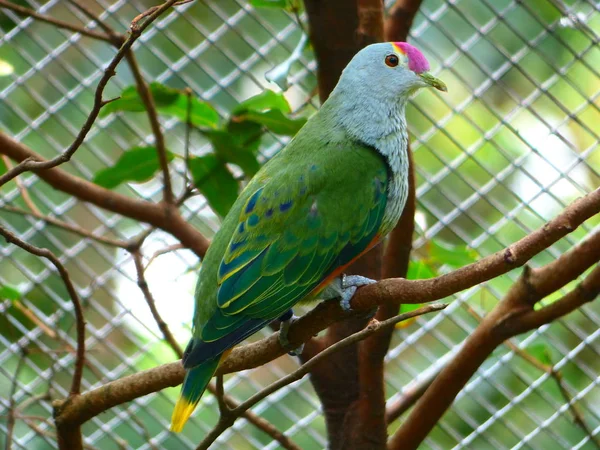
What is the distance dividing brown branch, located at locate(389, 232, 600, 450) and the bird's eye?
17.7 inches

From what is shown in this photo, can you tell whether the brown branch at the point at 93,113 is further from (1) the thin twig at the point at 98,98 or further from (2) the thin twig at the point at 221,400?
(2) the thin twig at the point at 221,400

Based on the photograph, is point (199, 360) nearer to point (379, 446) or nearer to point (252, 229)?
point (252, 229)

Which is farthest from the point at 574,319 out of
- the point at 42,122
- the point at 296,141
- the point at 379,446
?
the point at 42,122

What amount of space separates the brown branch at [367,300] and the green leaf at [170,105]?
494mm

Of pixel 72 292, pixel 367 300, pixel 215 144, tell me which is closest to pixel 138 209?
pixel 215 144

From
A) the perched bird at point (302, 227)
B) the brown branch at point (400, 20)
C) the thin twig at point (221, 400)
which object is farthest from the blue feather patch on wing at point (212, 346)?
the brown branch at point (400, 20)

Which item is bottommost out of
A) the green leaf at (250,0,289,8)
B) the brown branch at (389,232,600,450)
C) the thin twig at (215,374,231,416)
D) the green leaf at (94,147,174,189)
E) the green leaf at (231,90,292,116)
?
the brown branch at (389,232,600,450)

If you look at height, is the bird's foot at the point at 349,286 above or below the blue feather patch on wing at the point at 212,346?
below

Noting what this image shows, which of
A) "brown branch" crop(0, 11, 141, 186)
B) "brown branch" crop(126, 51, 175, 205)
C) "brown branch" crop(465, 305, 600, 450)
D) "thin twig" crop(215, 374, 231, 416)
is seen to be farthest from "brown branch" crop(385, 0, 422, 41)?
"thin twig" crop(215, 374, 231, 416)

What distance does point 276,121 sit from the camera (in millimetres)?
1442

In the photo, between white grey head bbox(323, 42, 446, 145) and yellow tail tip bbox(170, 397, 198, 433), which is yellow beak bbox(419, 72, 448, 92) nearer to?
white grey head bbox(323, 42, 446, 145)

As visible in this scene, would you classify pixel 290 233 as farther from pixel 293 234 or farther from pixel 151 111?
pixel 151 111

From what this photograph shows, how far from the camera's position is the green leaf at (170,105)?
1416 millimetres

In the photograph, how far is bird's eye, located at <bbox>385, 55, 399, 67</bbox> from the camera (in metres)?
Answer: 1.45
